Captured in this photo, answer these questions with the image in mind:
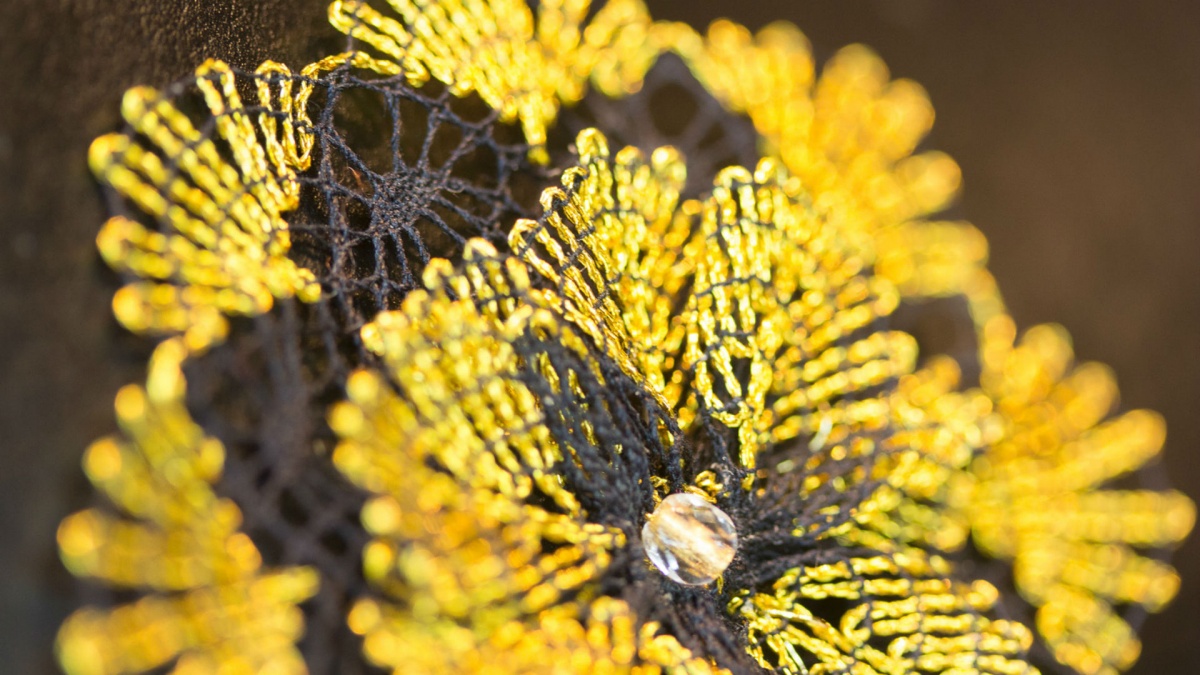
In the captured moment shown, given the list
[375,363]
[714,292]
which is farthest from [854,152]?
[375,363]

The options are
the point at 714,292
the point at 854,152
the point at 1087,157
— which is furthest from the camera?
the point at 1087,157

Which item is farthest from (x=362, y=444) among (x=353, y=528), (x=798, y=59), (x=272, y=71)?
(x=798, y=59)

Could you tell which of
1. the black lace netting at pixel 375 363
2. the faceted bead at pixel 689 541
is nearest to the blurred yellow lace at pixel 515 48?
the black lace netting at pixel 375 363

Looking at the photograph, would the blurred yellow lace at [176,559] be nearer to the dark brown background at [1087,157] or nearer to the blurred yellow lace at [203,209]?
the blurred yellow lace at [203,209]

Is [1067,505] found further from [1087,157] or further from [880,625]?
[1087,157]

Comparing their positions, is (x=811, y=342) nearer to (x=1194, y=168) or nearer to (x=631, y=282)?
(x=631, y=282)

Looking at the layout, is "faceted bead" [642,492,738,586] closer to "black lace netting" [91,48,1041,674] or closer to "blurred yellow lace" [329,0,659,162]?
"black lace netting" [91,48,1041,674]
